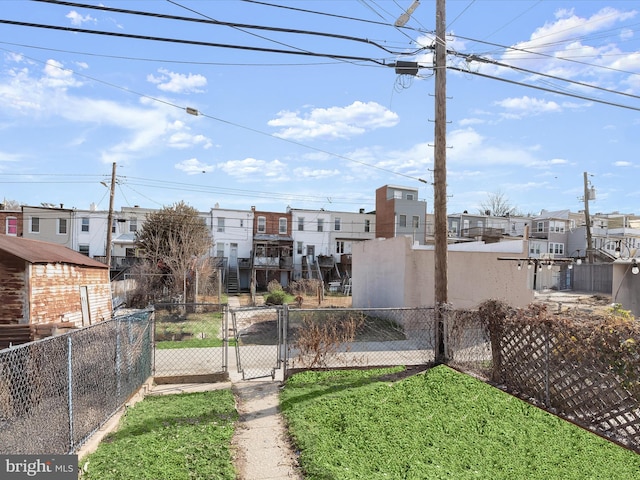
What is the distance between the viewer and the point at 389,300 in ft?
60.7

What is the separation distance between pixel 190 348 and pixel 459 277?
10.8 metres

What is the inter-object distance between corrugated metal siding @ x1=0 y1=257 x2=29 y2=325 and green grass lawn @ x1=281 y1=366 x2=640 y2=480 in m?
6.74

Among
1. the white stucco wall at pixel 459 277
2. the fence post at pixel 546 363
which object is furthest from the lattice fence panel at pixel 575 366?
the white stucco wall at pixel 459 277

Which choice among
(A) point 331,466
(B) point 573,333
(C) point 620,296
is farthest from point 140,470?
(C) point 620,296

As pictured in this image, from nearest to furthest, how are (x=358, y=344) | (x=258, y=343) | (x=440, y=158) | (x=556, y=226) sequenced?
(x=440, y=158) → (x=358, y=344) → (x=258, y=343) → (x=556, y=226)

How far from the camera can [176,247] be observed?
24.0m

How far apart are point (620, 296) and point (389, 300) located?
900cm

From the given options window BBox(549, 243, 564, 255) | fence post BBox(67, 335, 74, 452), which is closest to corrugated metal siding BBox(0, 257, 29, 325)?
fence post BBox(67, 335, 74, 452)

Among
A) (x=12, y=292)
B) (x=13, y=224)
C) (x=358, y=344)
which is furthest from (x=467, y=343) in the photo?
(x=13, y=224)

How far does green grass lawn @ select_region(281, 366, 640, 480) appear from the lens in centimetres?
465

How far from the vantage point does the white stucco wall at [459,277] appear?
16.9 metres

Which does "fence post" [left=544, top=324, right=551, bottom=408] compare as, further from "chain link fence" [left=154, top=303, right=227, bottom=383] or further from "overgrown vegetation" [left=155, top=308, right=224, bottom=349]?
"overgrown vegetation" [left=155, top=308, right=224, bottom=349]

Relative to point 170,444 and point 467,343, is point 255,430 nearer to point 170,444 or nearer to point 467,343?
point 170,444

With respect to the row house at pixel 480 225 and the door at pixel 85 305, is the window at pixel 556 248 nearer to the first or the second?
the row house at pixel 480 225
